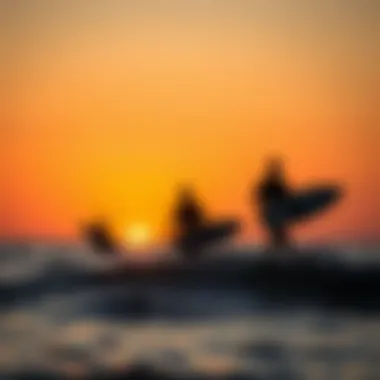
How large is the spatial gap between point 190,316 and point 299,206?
30cm

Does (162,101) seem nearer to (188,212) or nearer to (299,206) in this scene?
(188,212)

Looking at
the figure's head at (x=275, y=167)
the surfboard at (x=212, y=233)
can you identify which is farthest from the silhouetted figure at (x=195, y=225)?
the figure's head at (x=275, y=167)

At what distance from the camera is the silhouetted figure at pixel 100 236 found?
1.73 m

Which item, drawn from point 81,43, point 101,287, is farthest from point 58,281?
point 81,43

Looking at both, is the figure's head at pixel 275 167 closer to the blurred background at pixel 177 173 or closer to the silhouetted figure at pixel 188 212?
the blurred background at pixel 177 173

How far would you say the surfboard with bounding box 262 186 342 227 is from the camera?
1.71 m

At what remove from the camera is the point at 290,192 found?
1.72 m

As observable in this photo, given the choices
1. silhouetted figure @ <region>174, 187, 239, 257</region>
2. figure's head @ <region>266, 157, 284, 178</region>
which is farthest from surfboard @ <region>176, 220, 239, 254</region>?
figure's head @ <region>266, 157, 284, 178</region>

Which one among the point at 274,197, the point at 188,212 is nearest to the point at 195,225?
the point at 188,212

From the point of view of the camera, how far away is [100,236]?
1.73 m

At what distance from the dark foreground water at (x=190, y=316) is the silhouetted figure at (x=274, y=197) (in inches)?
1.8

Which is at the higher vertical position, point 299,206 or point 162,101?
point 162,101

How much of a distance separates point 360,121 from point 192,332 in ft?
1.70

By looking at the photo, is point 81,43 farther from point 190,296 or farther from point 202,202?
point 190,296
